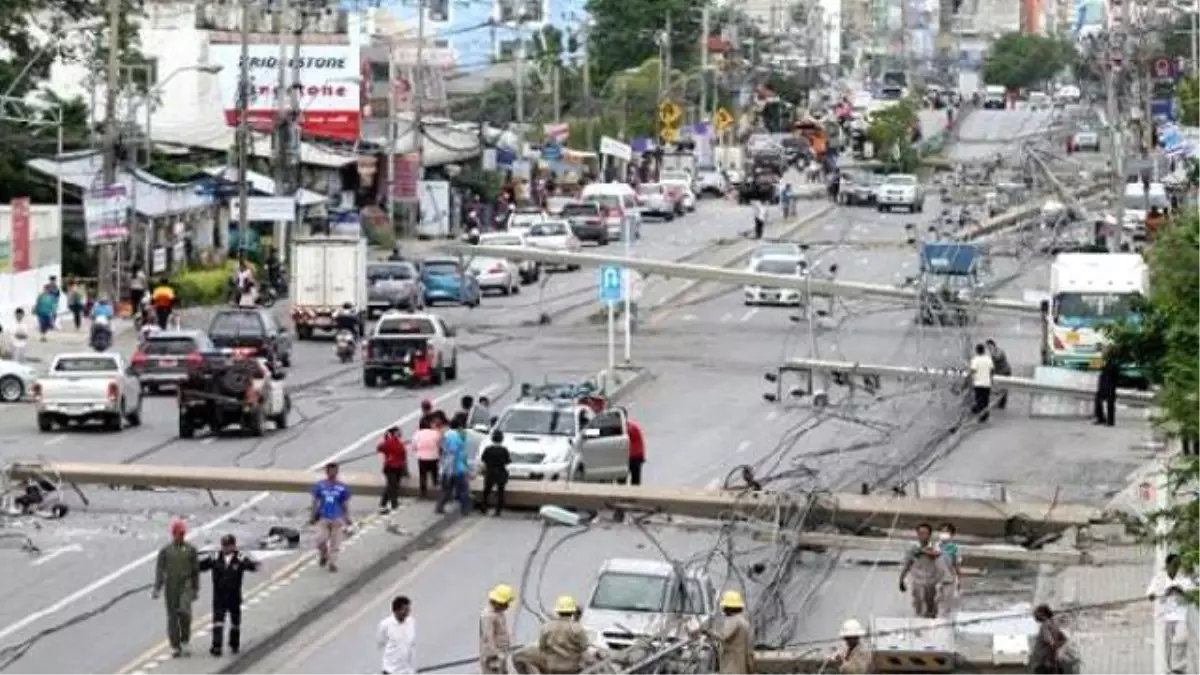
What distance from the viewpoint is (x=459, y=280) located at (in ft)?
261

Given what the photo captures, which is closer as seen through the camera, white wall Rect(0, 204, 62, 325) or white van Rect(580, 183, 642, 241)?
white wall Rect(0, 204, 62, 325)

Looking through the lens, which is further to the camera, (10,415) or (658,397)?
(658,397)

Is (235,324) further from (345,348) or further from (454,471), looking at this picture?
(454,471)

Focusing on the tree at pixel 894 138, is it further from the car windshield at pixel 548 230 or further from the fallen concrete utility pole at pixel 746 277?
the fallen concrete utility pole at pixel 746 277

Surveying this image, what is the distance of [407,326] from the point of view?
6047 centimetres

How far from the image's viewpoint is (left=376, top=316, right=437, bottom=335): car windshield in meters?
60.4

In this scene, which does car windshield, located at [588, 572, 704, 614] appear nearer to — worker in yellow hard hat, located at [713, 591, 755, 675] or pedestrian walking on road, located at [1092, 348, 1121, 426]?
worker in yellow hard hat, located at [713, 591, 755, 675]

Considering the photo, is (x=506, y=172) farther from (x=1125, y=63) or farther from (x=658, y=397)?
(x=658, y=397)

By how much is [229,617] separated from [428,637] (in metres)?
2.14

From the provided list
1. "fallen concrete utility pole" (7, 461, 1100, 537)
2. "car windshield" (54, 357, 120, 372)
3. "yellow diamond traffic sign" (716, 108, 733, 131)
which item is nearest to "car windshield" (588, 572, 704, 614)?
"fallen concrete utility pole" (7, 461, 1100, 537)

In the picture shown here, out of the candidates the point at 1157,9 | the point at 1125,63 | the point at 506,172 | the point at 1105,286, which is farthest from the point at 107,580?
the point at 1157,9

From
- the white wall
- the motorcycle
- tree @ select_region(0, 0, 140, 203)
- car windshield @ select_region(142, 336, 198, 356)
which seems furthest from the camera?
tree @ select_region(0, 0, 140, 203)

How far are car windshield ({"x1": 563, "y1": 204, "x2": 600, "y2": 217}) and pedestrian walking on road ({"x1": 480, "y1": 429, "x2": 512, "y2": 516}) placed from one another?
6045 cm

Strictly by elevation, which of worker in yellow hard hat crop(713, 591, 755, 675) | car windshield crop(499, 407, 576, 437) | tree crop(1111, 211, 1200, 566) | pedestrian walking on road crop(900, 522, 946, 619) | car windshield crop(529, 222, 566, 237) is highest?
tree crop(1111, 211, 1200, 566)
